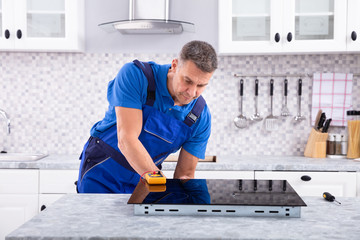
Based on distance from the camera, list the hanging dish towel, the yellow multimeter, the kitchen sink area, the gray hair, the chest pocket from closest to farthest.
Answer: the yellow multimeter < the gray hair < the chest pocket < the kitchen sink area < the hanging dish towel

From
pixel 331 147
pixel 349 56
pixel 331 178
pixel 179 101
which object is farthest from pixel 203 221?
pixel 349 56

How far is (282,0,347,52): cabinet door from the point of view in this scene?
101 inches

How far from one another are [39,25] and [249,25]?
1.49 meters

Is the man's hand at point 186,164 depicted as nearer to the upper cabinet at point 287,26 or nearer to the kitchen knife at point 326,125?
Answer: the upper cabinet at point 287,26

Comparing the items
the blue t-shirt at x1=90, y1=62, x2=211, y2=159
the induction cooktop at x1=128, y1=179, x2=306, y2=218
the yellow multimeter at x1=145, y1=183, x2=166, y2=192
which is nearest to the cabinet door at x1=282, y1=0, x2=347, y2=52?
the blue t-shirt at x1=90, y1=62, x2=211, y2=159

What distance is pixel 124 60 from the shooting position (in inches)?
117

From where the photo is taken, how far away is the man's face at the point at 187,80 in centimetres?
132

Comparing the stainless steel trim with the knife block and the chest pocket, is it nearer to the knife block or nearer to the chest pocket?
the chest pocket

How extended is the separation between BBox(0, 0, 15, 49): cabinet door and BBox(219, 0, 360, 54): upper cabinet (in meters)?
1.47

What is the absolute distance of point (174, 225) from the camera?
94cm

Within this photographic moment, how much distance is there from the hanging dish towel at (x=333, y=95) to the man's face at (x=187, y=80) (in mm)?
1796

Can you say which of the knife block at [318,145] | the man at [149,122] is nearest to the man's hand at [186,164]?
the man at [149,122]

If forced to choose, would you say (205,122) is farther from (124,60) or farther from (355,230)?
(124,60)

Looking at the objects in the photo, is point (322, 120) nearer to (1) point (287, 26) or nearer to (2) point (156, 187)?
(1) point (287, 26)
